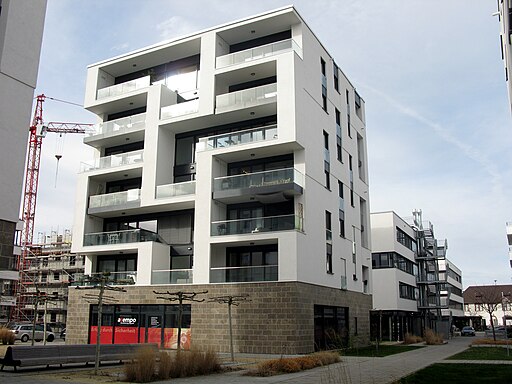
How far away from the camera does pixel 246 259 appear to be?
1220 inches

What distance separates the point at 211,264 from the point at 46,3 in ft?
67.2

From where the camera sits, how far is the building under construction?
Result: 3009 inches

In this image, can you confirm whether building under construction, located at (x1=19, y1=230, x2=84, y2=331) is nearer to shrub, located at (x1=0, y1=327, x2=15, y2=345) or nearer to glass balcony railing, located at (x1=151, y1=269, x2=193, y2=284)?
shrub, located at (x1=0, y1=327, x2=15, y2=345)

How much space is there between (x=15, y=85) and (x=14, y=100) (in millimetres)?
321

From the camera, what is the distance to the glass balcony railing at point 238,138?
30.1 meters

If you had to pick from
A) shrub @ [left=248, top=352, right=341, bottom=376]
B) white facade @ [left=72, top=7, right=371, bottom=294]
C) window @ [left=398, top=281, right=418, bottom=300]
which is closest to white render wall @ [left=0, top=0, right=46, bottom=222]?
shrub @ [left=248, top=352, right=341, bottom=376]

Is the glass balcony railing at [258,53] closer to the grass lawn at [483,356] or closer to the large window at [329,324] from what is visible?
the large window at [329,324]

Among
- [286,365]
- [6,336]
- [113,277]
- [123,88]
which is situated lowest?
[286,365]

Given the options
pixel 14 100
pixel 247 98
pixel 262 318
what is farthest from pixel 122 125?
pixel 14 100

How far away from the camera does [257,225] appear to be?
29.0 metres

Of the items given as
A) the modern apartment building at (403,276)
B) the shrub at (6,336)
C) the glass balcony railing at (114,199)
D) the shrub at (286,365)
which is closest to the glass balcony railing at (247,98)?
the glass balcony railing at (114,199)

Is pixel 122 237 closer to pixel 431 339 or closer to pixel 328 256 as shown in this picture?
pixel 328 256

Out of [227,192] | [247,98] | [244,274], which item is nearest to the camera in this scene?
[244,274]

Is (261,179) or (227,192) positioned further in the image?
(227,192)
